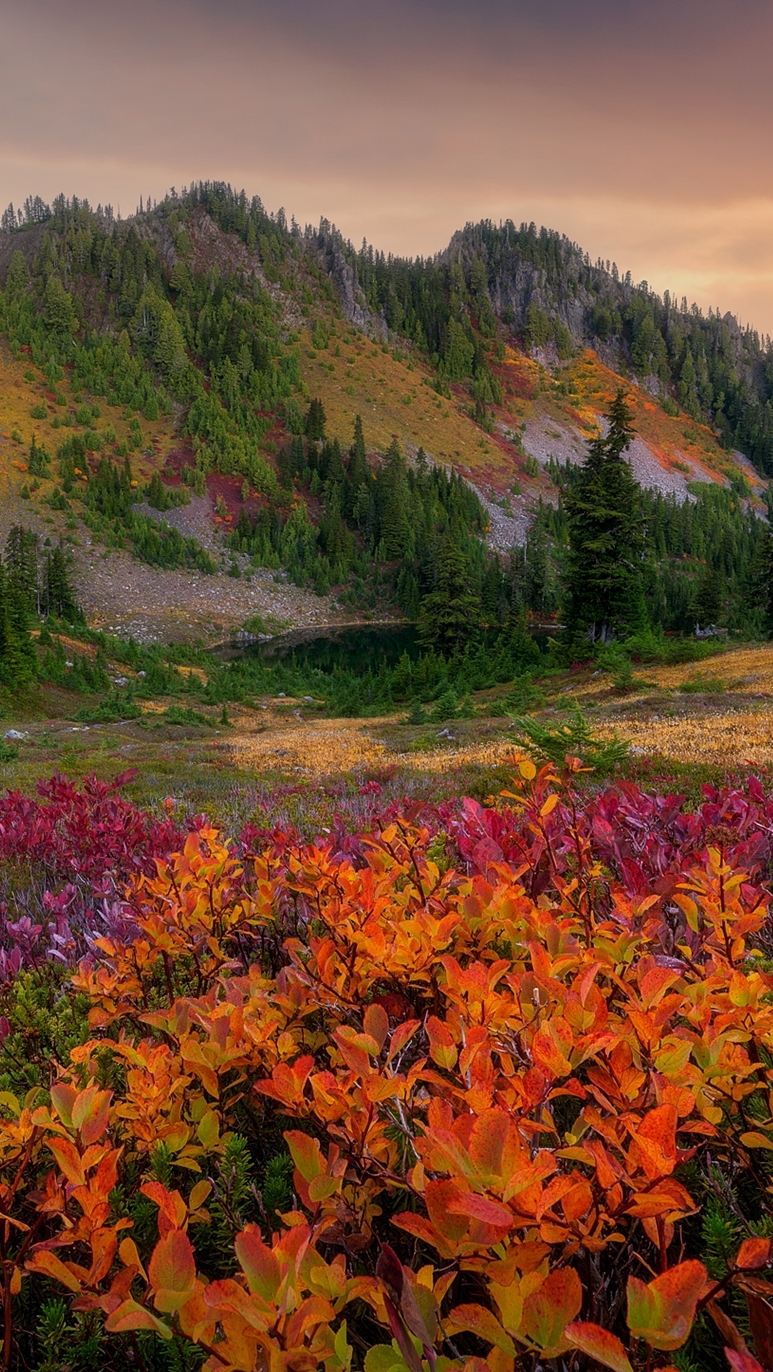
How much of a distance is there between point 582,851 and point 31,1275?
82.8 inches

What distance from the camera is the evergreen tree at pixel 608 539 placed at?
31.5 m

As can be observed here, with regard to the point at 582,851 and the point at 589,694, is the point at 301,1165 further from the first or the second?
the point at 589,694

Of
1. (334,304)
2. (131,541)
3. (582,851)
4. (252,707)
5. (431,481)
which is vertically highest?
(334,304)

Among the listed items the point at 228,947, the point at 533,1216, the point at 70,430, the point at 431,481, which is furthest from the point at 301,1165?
the point at 431,481

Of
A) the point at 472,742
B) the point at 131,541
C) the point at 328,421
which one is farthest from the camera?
the point at 328,421

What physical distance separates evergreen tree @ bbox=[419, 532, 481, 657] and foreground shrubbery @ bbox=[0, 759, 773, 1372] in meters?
40.7

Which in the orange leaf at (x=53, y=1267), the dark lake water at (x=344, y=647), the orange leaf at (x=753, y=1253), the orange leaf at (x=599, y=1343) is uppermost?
the dark lake water at (x=344, y=647)

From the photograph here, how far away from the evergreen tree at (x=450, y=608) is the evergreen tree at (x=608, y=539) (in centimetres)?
1083

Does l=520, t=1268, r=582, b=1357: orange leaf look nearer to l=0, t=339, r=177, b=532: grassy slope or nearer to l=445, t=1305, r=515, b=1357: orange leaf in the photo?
l=445, t=1305, r=515, b=1357: orange leaf

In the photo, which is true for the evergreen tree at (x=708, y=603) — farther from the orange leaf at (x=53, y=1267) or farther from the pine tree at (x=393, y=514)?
the orange leaf at (x=53, y=1267)

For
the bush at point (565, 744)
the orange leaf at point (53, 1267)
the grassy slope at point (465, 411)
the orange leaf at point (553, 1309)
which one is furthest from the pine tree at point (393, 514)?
the orange leaf at point (553, 1309)

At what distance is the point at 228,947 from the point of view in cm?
277

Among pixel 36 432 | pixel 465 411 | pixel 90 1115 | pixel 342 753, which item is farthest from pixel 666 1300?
pixel 465 411

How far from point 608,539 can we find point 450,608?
13686mm
